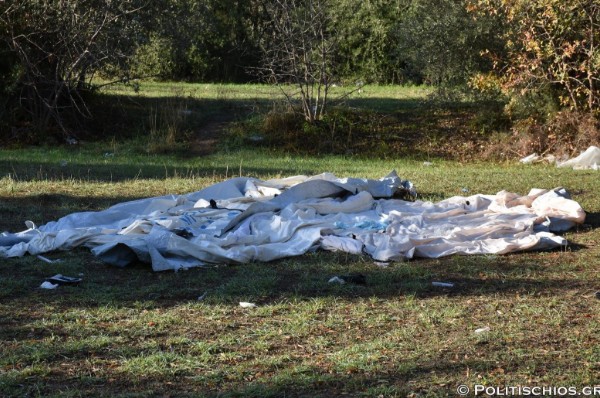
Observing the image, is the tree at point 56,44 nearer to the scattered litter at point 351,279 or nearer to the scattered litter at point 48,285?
the scattered litter at point 48,285

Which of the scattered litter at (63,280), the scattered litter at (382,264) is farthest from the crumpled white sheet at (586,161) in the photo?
the scattered litter at (63,280)

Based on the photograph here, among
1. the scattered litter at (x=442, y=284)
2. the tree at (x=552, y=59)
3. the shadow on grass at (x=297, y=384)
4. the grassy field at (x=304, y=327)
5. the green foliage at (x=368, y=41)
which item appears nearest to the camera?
the shadow on grass at (x=297, y=384)

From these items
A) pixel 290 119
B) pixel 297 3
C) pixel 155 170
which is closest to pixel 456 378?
pixel 155 170

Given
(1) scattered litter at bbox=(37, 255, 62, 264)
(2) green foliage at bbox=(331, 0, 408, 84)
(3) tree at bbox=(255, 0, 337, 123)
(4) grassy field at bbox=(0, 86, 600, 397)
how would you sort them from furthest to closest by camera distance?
(2) green foliage at bbox=(331, 0, 408, 84)
(3) tree at bbox=(255, 0, 337, 123)
(1) scattered litter at bbox=(37, 255, 62, 264)
(4) grassy field at bbox=(0, 86, 600, 397)

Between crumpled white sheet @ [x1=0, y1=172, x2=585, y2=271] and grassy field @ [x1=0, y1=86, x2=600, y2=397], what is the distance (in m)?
0.17

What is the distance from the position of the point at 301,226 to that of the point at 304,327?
2.76 metres

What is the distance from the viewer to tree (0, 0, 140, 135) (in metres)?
16.8

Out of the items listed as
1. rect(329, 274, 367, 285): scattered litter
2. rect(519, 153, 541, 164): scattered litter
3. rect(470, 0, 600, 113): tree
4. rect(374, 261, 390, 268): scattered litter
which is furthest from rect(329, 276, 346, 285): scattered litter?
rect(519, 153, 541, 164): scattered litter

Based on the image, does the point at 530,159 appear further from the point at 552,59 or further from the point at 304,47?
the point at 304,47

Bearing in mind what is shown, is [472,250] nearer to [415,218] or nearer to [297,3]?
[415,218]

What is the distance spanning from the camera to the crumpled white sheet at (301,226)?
7469mm

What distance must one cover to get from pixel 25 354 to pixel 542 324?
3.18 m

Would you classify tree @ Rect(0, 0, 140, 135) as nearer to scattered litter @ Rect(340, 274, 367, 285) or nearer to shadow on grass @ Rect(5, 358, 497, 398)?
scattered litter @ Rect(340, 274, 367, 285)

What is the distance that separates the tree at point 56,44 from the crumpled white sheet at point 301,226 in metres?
8.33
